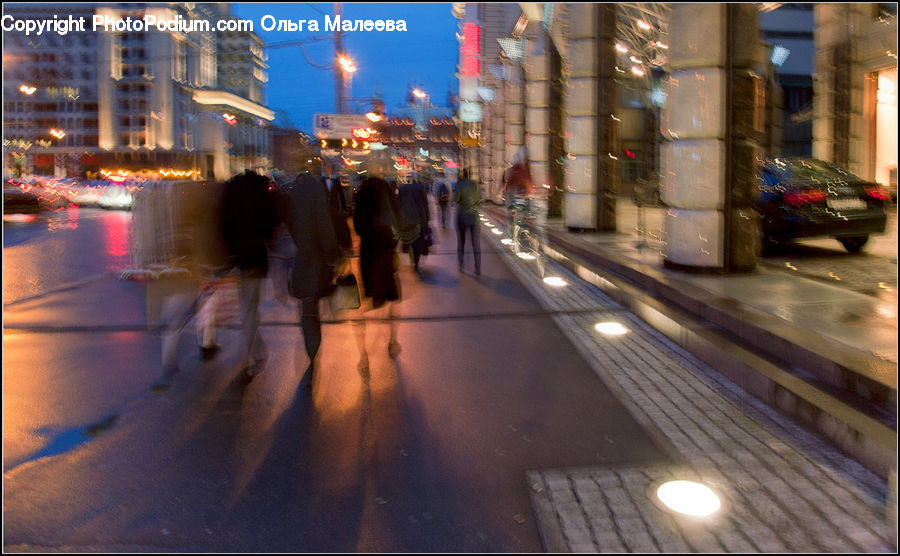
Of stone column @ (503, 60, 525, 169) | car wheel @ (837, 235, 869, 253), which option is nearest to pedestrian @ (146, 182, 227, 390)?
car wheel @ (837, 235, 869, 253)

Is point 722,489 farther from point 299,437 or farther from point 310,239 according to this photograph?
point 310,239

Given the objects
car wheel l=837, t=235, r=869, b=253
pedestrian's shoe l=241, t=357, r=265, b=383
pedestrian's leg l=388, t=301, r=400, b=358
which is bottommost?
pedestrian's shoe l=241, t=357, r=265, b=383

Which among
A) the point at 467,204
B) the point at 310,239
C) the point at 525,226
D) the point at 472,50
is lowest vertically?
the point at 310,239

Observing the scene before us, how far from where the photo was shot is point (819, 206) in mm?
12336

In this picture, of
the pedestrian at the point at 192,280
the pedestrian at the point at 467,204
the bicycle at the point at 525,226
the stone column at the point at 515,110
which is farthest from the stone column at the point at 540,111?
the pedestrian at the point at 192,280

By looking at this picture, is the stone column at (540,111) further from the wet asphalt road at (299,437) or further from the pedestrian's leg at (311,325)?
the pedestrian's leg at (311,325)

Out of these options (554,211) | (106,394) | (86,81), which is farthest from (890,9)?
(86,81)

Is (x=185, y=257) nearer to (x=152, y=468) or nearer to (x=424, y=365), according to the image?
(x=424, y=365)

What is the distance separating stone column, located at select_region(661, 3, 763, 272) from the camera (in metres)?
9.98

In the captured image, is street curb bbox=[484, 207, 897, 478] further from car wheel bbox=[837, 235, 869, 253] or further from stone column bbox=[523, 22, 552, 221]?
stone column bbox=[523, 22, 552, 221]

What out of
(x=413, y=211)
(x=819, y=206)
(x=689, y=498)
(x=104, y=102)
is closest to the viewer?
(x=689, y=498)

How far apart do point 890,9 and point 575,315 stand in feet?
70.1

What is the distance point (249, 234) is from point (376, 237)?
3.63 ft

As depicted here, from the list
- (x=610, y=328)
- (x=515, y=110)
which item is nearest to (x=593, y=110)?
(x=610, y=328)
